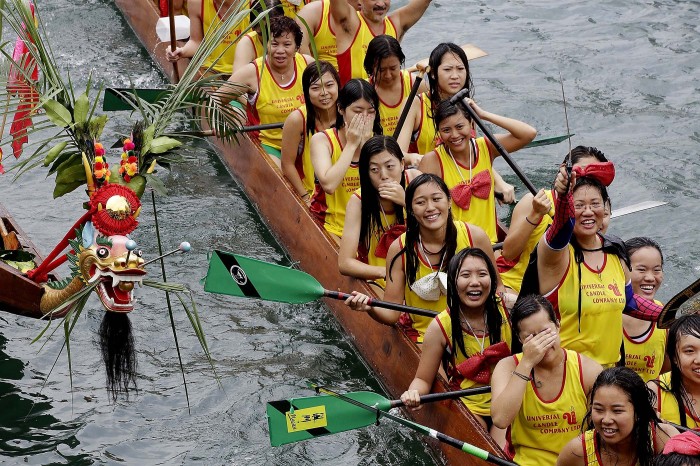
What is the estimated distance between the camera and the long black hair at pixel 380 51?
7285 mm

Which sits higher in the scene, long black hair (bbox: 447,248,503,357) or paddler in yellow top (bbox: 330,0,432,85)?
paddler in yellow top (bbox: 330,0,432,85)

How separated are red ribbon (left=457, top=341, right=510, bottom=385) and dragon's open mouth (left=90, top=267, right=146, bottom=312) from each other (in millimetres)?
1509

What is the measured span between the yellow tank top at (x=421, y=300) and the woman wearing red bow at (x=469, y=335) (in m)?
0.44

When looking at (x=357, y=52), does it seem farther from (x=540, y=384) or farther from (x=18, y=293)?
(x=540, y=384)

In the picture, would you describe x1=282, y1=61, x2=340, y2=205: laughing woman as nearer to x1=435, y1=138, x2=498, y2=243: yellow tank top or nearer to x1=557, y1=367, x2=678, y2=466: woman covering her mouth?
x1=435, y1=138, x2=498, y2=243: yellow tank top

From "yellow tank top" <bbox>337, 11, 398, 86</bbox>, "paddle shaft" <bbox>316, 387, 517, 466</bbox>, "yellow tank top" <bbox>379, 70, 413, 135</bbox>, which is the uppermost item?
"yellow tank top" <bbox>337, 11, 398, 86</bbox>

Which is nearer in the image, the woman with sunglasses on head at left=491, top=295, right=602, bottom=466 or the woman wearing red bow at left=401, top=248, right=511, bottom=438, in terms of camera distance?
the woman with sunglasses on head at left=491, top=295, right=602, bottom=466

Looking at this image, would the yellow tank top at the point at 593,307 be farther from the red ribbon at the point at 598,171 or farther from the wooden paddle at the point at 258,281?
the wooden paddle at the point at 258,281

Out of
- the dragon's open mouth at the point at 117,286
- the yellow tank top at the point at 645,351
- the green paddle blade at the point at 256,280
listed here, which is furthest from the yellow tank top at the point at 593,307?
the dragon's open mouth at the point at 117,286

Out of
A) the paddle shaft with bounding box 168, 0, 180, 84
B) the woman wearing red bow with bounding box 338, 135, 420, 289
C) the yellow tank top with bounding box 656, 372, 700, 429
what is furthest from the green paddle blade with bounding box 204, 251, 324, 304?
the paddle shaft with bounding box 168, 0, 180, 84

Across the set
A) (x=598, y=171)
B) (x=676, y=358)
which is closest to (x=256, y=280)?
(x=598, y=171)

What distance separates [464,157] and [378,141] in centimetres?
56

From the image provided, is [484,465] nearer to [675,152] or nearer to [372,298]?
[372,298]

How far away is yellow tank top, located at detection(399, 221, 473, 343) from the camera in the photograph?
6094 mm
